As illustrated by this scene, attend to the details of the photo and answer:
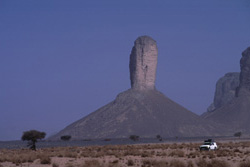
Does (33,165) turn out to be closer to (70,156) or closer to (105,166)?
(105,166)

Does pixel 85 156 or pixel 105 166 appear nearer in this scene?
pixel 105 166

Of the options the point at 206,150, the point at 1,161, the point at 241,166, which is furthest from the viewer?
the point at 206,150

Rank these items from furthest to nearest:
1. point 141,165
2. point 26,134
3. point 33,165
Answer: point 26,134, point 33,165, point 141,165

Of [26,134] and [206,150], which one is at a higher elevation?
[26,134]

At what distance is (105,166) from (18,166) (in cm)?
837

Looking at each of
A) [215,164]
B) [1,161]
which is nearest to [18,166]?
[1,161]

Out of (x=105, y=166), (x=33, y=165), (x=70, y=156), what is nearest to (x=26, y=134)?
(x=70, y=156)

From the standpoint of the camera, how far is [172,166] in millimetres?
37125

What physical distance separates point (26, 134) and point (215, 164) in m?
64.8

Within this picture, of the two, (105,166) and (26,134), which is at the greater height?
(26,134)

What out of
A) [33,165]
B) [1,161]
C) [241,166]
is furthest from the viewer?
[1,161]

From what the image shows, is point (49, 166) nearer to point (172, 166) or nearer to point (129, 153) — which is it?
point (172, 166)

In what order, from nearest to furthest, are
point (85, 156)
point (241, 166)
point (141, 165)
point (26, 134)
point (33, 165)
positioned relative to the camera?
point (241, 166) → point (141, 165) → point (33, 165) → point (85, 156) → point (26, 134)

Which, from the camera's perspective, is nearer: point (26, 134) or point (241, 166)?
point (241, 166)
